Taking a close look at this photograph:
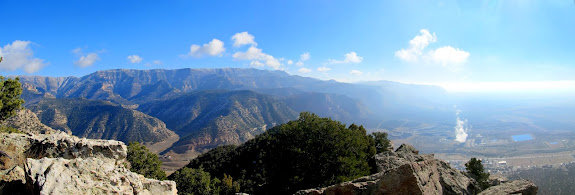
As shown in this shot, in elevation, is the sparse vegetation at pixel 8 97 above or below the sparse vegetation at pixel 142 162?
above

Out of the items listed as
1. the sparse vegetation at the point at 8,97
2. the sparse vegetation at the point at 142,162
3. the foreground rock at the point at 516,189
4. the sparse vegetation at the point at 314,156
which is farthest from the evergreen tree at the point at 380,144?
the sparse vegetation at the point at 8,97

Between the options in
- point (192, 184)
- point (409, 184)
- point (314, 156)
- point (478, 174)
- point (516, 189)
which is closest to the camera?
point (409, 184)

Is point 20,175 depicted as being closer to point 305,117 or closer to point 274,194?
point 305,117

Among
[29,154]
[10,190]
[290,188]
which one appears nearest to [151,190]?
[10,190]

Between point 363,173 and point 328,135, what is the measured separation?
15.7 feet

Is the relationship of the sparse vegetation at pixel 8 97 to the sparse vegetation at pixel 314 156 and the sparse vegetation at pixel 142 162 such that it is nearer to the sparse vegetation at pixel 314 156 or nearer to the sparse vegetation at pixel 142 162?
the sparse vegetation at pixel 142 162

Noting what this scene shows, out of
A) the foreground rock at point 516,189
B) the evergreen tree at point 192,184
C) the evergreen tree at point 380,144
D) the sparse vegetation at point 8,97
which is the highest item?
the sparse vegetation at point 8,97

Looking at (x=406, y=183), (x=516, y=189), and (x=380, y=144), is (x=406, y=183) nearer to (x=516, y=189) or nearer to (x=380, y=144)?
(x=516, y=189)

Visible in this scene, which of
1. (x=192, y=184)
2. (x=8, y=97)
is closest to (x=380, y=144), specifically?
(x=192, y=184)

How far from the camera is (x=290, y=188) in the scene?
24.1 metres

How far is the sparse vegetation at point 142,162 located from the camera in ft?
104

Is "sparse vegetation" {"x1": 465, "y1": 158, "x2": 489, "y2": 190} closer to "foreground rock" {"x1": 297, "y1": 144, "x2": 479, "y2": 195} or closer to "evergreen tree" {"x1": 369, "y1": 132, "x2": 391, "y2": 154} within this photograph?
"foreground rock" {"x1": 297, "y1": 144, "x2": 479, "y2": 195}

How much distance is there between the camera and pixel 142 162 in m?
32.8

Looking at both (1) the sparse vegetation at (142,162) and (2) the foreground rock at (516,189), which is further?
(1) the sparse vegetation at (142,162)
